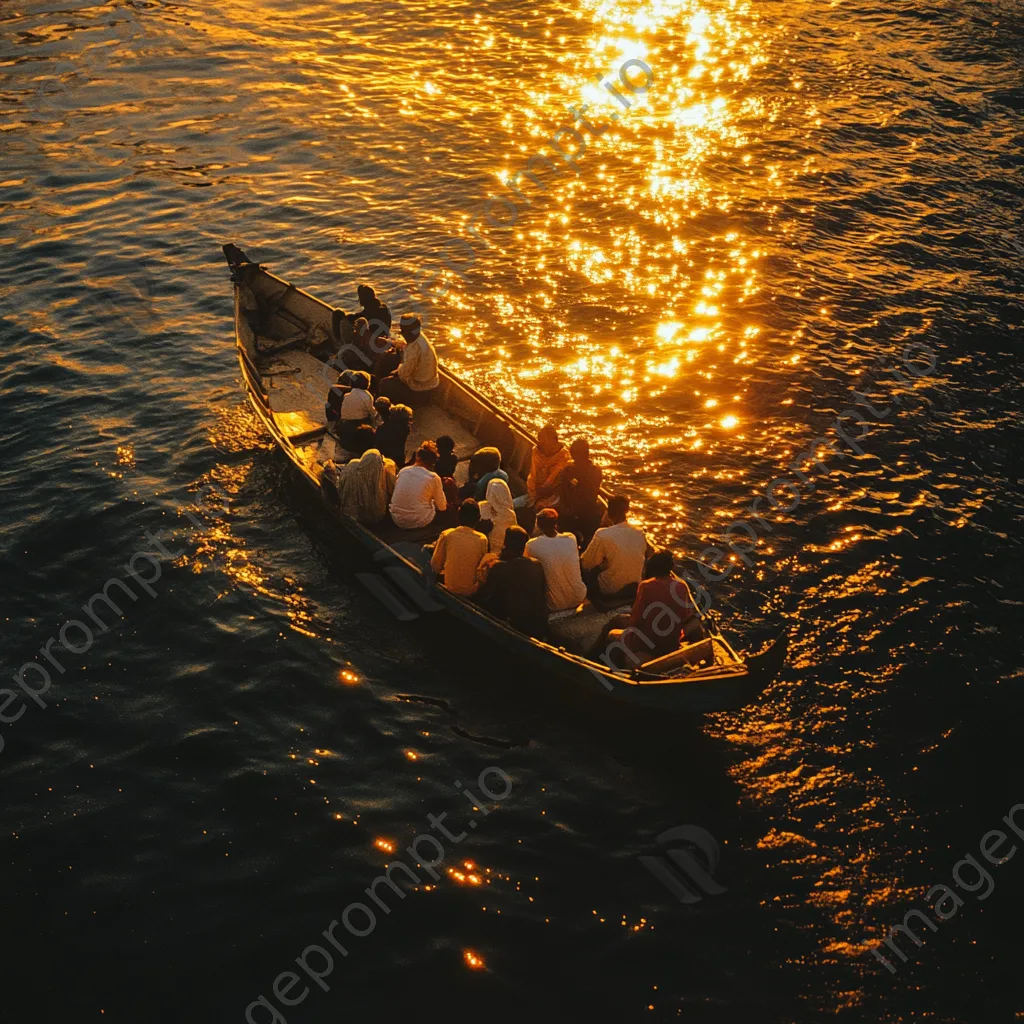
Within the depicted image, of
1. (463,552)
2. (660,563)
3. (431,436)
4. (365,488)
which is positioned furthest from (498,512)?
(431,436)

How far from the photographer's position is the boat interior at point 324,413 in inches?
562

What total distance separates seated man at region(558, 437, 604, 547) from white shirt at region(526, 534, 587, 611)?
4.26 ft

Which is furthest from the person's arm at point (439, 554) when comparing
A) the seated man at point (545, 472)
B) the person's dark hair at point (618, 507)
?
the person's dark hair at point (618, 507)

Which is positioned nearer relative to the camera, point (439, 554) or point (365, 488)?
point (439, 554)

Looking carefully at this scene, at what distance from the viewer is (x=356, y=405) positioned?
59.4 ft

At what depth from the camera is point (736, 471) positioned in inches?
755

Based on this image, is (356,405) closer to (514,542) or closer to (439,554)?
(439,554)

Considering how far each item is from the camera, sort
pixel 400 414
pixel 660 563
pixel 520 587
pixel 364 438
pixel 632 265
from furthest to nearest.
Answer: pixel 632 265 → pixel 400 414 → pixel 364 438 → pixel 520 587 → pixel 660 563

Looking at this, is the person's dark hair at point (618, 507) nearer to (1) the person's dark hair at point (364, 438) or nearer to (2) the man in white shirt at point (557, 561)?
(2) the man in white shirt at point (557, 561)

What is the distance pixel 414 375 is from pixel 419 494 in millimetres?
3867

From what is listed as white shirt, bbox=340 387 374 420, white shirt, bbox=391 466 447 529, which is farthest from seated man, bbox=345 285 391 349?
white shirt, bbox=391 466 447 529

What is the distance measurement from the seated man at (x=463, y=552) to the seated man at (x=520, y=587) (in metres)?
0.49

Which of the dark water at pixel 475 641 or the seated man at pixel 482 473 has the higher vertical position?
the seated man at pixel 482 473

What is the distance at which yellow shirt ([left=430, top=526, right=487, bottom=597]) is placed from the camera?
47.5 ft
